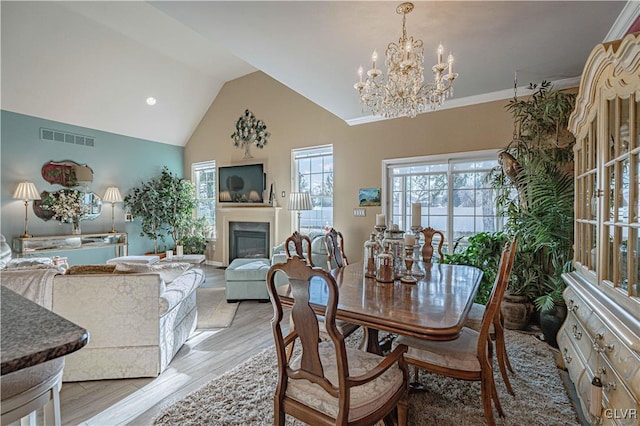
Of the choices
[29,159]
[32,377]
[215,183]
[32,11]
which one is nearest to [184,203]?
[215,183]

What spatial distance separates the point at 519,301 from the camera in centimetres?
315

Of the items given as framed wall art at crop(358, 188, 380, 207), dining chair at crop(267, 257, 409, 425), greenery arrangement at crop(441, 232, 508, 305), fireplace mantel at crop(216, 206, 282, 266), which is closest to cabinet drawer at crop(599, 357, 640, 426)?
dining chair at crop(267, 257, 409, 425)

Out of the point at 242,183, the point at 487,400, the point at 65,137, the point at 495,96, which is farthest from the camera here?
the point at 242,183

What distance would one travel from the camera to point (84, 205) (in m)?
5.52

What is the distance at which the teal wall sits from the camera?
4.73 meters

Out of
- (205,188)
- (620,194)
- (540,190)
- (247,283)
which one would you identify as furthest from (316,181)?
(620,194)

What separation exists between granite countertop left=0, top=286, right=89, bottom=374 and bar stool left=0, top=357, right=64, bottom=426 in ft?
1.26

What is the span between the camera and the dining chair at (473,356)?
4.99ft

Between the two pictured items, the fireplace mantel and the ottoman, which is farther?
the fireplace mantel

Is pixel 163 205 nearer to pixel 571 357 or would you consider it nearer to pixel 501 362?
pixel 501 362

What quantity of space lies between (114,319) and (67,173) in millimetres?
4623

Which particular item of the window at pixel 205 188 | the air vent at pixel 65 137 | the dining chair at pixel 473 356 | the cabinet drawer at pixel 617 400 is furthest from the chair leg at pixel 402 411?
the air vent at pixel 65 137

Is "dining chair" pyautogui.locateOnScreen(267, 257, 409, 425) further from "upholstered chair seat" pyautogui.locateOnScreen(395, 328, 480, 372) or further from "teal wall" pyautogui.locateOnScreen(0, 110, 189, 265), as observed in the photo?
"teal wall" pyautogui.locateOnScreen(0, 110, 189, 265)

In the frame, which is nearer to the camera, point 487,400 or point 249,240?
point 487,400
